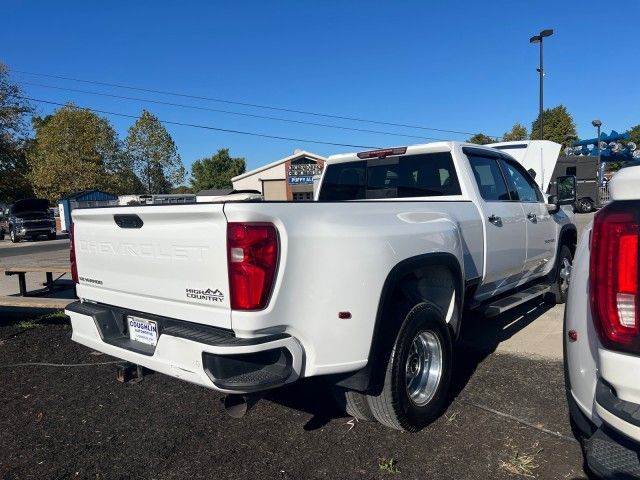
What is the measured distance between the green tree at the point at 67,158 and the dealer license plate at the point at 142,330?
37.2 meters

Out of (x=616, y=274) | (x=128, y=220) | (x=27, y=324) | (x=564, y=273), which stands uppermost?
(x=128, y=220)

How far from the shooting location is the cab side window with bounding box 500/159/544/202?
5.19 meters

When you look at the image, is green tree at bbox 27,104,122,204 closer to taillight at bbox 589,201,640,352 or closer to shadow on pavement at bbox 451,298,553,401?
shadow on pavement at bbox 451,298,553,401

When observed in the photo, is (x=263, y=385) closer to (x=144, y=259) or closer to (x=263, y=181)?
(x=144, y=259)

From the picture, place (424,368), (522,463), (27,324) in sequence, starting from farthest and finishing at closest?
(27,324), (424,368), (522,463)

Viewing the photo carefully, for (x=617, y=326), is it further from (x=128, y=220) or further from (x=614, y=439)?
(x=128, y=220)

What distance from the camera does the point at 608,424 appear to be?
5.97 ft

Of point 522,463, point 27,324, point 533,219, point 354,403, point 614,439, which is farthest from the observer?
point 27,324

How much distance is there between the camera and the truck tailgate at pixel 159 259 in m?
2.57

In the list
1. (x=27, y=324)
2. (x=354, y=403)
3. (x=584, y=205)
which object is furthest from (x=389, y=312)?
(x=584, y=205)

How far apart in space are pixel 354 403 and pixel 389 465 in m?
0.46

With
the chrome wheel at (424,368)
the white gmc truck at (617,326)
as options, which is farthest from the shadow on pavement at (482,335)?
the white gmc truck at (617,326)

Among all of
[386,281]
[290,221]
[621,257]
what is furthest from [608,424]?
[290,221]

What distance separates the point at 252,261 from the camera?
2467 mm
